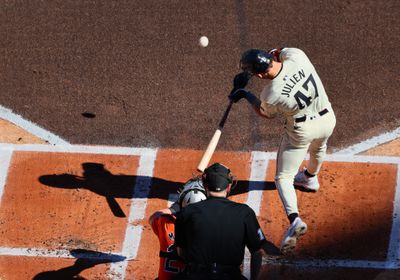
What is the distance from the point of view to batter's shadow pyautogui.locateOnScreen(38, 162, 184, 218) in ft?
27.8

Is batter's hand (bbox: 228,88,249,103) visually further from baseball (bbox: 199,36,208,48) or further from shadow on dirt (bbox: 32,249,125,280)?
shadow on dirt (bbox: 32,249,125,280)

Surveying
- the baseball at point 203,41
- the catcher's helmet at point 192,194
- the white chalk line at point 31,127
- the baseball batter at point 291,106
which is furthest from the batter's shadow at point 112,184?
the baseball at point 203,41

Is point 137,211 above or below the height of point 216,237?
above

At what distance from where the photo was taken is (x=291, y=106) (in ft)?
23.8

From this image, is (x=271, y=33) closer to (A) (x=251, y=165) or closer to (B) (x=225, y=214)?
(A) (x=251, y=165)

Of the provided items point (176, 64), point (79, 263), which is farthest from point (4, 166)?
point (176, 64)

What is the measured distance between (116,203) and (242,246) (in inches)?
107

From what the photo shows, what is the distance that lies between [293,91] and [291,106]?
15 cm

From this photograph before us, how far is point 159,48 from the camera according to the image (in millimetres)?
9898

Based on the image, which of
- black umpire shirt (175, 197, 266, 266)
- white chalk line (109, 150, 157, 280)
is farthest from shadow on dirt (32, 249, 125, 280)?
black umpire shirt (175, 197, 266, 266)

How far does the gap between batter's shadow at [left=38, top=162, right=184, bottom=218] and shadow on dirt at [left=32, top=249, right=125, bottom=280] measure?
559 millimetres

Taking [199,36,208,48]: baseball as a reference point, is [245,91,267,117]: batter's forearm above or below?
below

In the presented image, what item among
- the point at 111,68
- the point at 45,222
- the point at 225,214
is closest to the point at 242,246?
the point at 225,214

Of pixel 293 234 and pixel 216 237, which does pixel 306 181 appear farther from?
pixel 216 237
